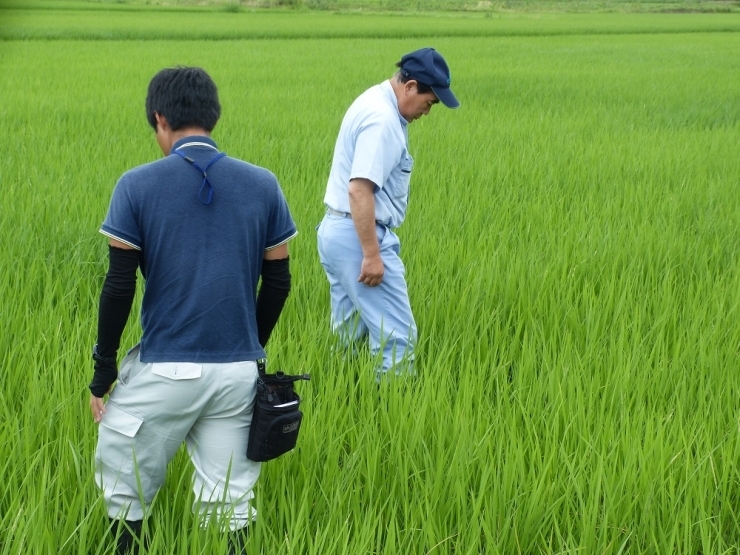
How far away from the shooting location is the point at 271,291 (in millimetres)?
1874

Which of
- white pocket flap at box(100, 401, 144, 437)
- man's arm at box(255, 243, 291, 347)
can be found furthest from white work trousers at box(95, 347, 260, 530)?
man's arm at box(255, 243, 291, 347)

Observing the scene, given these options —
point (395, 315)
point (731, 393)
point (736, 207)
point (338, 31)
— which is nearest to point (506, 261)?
point (395, 315)

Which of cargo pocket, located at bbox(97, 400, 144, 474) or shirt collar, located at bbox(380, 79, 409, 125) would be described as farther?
shirt collar, located at bbox(380, 79, 409, 125)

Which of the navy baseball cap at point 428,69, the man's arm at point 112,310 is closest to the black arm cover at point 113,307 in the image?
the man's arm at point 112,310

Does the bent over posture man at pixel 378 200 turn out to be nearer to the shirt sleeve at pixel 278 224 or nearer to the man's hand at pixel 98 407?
the shirt sleeve at pixel 278 224

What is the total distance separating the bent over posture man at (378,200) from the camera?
2650mm

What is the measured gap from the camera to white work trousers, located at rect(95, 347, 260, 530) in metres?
1.69

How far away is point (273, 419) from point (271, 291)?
287 millimetres

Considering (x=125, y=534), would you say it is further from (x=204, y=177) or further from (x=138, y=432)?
(x=204, y=177)

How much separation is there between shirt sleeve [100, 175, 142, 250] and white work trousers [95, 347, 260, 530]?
0.26m

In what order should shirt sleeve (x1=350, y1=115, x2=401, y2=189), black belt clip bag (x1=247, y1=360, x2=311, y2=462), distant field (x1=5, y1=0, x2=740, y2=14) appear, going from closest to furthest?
1. black belt clip bag (x1=247, y1=360, x2=311, y2=462)
2. shirt sleeve (x1=350, y1=115, x2=401, y2=189)
3. distant field (x1=5, y1=0, x2=740, y2=14)

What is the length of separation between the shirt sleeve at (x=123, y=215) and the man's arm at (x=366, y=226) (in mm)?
1089

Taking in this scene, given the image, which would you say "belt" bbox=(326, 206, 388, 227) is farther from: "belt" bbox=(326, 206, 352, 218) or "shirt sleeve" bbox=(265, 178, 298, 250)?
"shirt sleeve" bbox=(265, 178, 298, 250)

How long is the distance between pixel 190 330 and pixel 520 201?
12.5 ft
